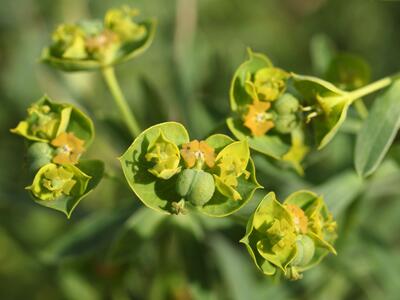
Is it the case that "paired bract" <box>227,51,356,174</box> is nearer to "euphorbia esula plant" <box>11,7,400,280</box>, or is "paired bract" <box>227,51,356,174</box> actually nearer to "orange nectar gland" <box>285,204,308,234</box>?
"euphorbia esula plant" <box>11,7,400,280</box>

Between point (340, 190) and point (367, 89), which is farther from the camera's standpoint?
point (340, 190)

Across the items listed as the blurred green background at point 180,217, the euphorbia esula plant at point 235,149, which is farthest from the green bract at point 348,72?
the blurred green background at point 180,217

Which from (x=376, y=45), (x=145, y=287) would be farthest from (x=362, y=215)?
(x=376, y=45)

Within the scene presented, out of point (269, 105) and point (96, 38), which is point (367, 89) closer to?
point (269, 105)

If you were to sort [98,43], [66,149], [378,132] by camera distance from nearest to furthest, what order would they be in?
1. [66,149]
2. [378,132]
3. [98,43]

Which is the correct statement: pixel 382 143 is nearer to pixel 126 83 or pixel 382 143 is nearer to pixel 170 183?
pixel 170 183

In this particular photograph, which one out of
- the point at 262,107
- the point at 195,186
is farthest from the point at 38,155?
the point at 262,107

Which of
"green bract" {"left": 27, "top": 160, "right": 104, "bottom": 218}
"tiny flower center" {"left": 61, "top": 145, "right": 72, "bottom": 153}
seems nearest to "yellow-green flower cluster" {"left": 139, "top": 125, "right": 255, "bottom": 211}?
"green bract" {"left": 27, "top": 160, "right": 104, "bottom": 218}
